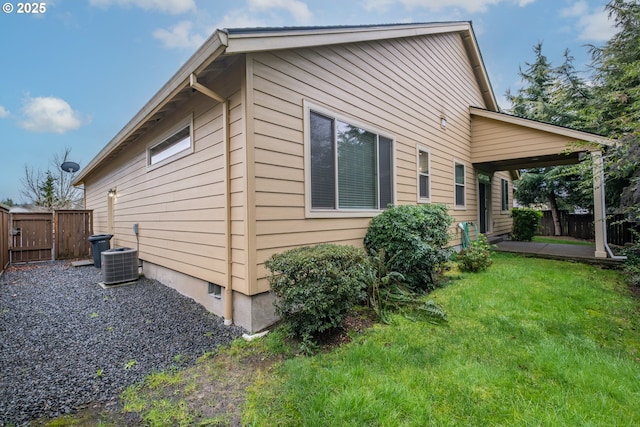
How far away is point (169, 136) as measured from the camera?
5137mm


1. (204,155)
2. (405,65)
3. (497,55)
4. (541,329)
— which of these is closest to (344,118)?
(204,155)

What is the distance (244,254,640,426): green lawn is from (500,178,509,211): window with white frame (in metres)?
8.99

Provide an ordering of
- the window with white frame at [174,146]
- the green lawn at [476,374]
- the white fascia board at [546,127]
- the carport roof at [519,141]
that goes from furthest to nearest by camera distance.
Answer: the carport roof at [519,141] → the white fascia board at [546,127] → the window with white frame at [174,146] → the green lawn at [476,374]

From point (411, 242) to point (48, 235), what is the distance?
37.6 feet

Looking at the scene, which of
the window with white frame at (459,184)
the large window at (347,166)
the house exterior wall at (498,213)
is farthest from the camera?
the house exterior wall at (498,213)

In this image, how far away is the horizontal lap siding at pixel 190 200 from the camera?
371 centimetres

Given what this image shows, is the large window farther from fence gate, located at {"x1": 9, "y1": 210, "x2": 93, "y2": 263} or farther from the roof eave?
fence gate, located at {"x1": 9, "y1": 210, "x2": 93, "y2": 263}

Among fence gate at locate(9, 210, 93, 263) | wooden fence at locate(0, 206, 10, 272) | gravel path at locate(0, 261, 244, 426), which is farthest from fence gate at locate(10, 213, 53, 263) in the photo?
gravel path at locate(0, 261, 244, 426)

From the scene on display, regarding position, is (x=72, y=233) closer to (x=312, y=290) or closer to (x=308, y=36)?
(x=308, y=36)

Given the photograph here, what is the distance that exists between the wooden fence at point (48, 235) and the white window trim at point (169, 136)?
582cm

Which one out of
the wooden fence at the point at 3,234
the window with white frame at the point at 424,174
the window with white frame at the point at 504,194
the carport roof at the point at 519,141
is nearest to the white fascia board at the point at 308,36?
the window with white frame at the point at 424,174

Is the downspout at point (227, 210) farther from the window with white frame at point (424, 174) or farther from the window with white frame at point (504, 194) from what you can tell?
the window with white frame at point (504, 194)

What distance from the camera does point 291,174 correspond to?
12.0 feet

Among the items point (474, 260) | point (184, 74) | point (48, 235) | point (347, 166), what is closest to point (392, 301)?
point (347, 166)
